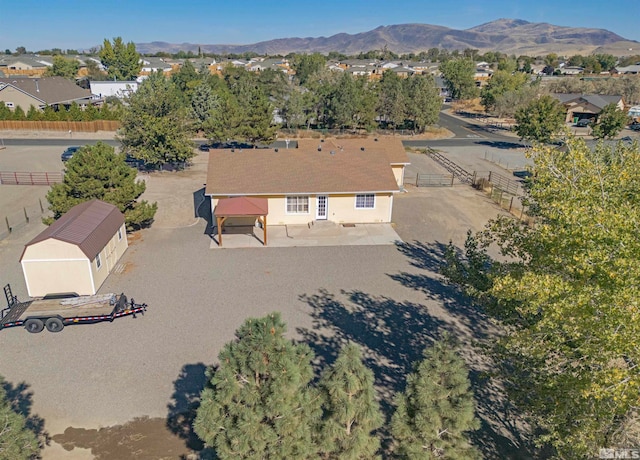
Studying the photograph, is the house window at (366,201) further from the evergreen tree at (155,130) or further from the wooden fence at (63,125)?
the wooden fence at (63,125)

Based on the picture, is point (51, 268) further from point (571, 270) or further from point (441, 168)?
point (441, 168)

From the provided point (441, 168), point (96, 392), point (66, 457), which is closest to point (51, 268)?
point (96, 392)

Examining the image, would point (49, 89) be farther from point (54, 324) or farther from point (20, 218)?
point (54, 324)

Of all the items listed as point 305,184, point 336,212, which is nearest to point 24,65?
point 305,184

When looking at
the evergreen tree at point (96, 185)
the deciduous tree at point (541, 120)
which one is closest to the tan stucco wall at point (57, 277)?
the evergreen tree at point (96, 185)

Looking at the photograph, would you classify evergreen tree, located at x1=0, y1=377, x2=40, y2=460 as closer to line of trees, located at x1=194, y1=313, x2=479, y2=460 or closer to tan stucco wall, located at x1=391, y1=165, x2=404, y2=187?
line of trees, located at x1=194, y1=313, x2=479, y2=460

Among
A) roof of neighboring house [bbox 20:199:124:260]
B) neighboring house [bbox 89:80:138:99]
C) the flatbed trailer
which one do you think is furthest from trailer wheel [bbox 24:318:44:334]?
neighboring house [bbox 89:80:138:99]
